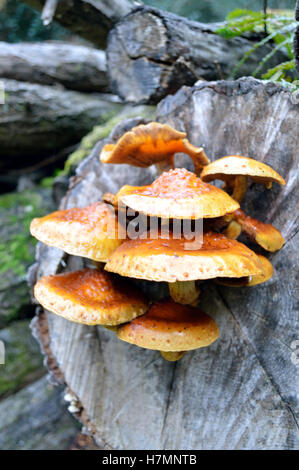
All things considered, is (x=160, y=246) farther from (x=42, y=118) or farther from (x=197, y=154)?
(x=42, y=118)

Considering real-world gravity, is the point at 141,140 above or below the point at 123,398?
above

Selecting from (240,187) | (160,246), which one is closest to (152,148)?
(240,187)

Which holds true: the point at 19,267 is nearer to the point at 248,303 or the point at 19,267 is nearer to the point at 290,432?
the point at 248,303

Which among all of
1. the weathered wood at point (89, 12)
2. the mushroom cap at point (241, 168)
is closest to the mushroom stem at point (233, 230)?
the mushroom cap at point (241, 168)

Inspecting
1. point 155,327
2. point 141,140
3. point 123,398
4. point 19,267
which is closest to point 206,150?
point 141,140

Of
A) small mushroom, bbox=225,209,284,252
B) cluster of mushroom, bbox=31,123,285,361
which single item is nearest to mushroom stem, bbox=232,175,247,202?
cluster of mushroom, bbox=31,123,285,361

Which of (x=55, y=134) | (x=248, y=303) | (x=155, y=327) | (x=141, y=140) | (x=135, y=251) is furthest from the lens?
(x=55, y=134)
